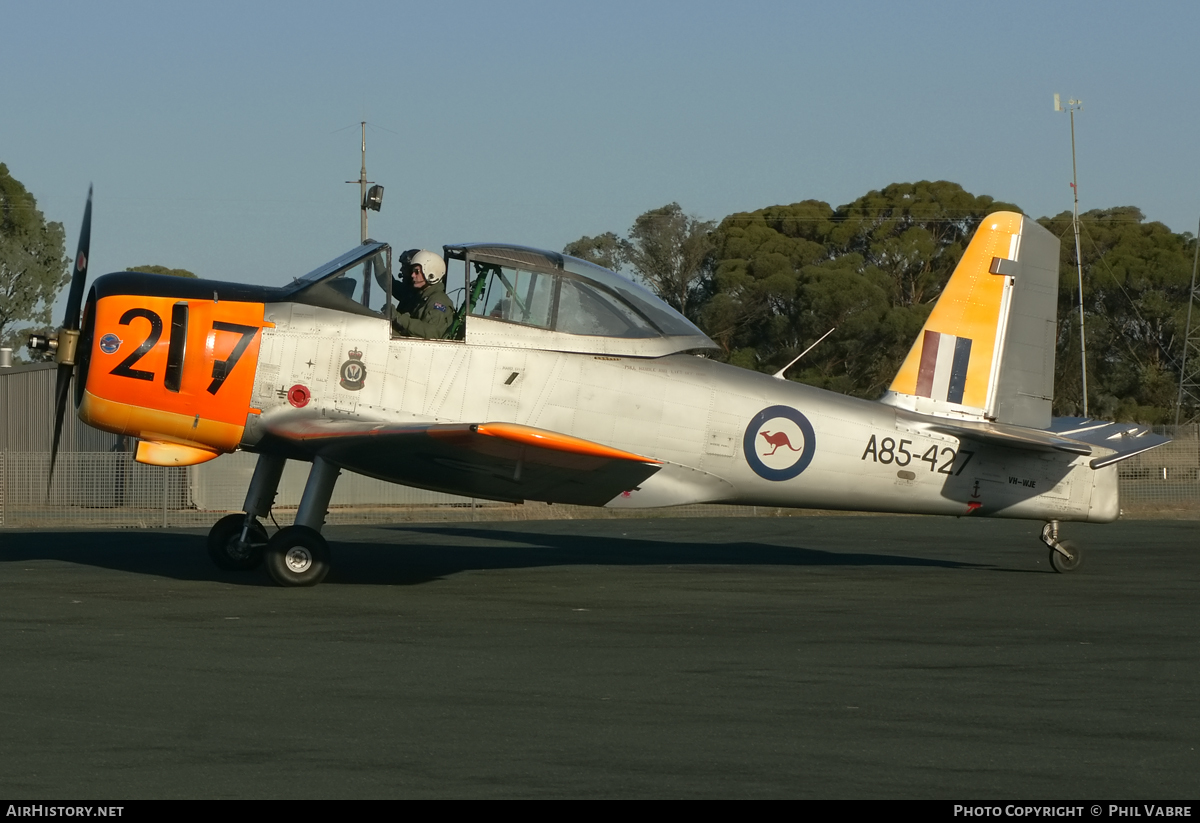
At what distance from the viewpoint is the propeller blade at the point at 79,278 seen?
39.7 ft

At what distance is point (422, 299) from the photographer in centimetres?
1235

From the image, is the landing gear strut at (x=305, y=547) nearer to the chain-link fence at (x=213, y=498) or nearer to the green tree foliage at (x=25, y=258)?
the chain-link fence at (x=213, y=498)

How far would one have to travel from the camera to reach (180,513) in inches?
926

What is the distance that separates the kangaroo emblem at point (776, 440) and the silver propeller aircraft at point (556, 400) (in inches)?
0.8

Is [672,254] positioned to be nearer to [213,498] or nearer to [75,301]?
[213,498]

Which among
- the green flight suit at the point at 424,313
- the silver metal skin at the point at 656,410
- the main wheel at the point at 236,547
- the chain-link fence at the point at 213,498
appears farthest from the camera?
the chain-link fence at the point at 213,498

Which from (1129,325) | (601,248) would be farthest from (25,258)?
(1129,325)

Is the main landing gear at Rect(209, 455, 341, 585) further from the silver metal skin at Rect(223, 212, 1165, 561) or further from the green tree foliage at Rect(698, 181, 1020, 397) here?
the green tree foliage at Rect(698, 181, 1020, 397)

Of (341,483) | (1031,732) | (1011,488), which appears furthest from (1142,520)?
(1031,732)

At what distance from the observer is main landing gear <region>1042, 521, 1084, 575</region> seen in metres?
13.9

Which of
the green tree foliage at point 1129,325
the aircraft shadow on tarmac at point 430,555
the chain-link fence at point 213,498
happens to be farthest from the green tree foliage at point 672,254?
the aircraft shadow on tarmac at point 430,555

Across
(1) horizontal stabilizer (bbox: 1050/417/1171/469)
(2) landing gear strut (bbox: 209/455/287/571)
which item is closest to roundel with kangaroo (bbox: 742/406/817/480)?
(1) horizontal stabilizer (bbox: 1050/417/1171/469)

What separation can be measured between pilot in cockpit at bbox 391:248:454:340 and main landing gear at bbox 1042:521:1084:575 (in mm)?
6617

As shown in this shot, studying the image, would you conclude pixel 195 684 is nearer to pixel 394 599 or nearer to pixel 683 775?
pixel 683 775
